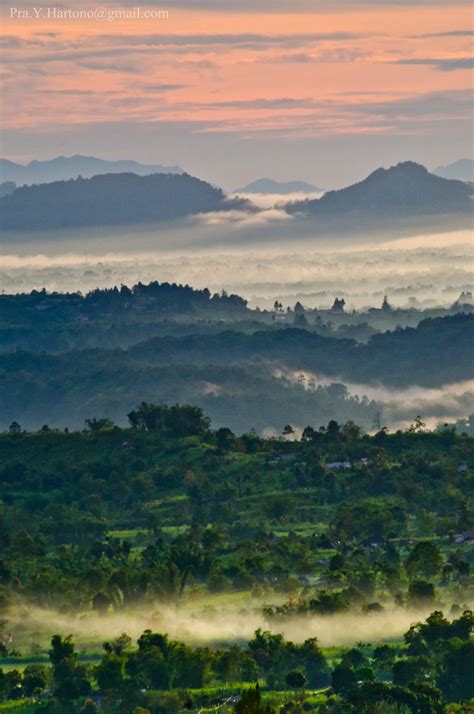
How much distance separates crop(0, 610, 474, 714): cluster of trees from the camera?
13738cm

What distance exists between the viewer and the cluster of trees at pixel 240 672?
137375 mm

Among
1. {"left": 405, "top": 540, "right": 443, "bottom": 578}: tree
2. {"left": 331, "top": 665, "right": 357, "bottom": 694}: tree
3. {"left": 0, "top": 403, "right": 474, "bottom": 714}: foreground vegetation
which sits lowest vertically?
{"left": 331, "top": 665, "right": 357, "bottom": 694}: tree

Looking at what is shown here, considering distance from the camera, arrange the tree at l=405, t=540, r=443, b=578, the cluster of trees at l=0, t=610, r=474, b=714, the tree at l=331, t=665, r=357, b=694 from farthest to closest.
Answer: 1. the tree at l=405, t=540, r=443, b=578
2. the cluster of trees at l=0, t=610, r=474, b=714
3. the tree at l=331, t=665, r=357, b=694

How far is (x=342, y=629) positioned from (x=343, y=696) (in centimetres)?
2332

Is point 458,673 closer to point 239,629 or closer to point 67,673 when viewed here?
point 67,673

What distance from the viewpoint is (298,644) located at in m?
152

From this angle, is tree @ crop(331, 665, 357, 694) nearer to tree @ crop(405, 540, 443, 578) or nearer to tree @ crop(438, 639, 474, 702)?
tree @ crop(438, 639, 474, 702)

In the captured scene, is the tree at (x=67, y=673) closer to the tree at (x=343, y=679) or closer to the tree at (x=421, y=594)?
the tree at (x=343, y=679)

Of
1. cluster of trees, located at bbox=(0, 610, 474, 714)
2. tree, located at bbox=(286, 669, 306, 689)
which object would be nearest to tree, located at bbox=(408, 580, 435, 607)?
cluster of trees, located at bbox=(0, 610, 474, 714)

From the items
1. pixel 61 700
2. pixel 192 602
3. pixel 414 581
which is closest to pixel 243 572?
pixel 192 602

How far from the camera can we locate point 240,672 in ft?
472

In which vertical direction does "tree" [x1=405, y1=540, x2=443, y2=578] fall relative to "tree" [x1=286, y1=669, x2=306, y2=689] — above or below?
above

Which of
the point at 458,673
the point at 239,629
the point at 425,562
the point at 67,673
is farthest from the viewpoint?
the point at 425,562

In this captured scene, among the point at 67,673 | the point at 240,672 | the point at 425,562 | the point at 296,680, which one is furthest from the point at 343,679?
the point at 425,562
